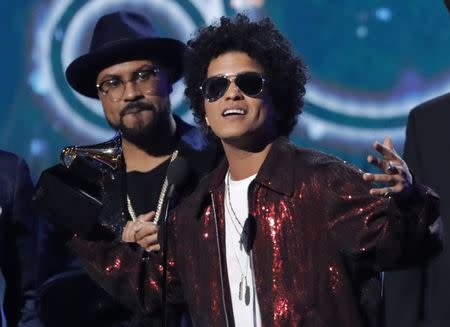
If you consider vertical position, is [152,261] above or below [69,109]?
below

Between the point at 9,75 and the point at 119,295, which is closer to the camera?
the point at 119,295

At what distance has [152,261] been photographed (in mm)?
3340

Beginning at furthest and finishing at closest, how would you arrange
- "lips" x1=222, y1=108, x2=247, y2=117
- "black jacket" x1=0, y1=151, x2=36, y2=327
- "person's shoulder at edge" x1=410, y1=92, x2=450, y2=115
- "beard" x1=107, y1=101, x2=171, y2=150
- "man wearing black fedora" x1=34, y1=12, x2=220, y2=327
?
"black jacket" x1=0, y1=151, x2=36, y2=327, "beard" x1=107, y1=101, x2=171, y2=150, "man wearing black fedora" x1=34, y1=12, x2=220, y2=327, "lips" x1=222, y1=108, x2=247, y2=117, "person's shoulder at edge" x1=410, y1=92, x2=450, y2=115

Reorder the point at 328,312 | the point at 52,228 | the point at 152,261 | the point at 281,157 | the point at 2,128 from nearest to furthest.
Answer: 1. the point at 328,312
2. the point at 281,157
3. the point at 152,261
4. the point at 52,228
5. the point at 2,128

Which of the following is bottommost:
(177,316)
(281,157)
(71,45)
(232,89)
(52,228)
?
(177,316)

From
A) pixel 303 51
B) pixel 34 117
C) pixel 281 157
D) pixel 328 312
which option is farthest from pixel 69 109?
pixel 328 312

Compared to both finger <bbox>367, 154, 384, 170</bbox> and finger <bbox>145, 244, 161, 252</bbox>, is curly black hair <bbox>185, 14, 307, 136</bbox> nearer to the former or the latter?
finger <bbox>145, 244, 161, 252</bbox>

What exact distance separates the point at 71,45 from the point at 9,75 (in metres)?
0.31

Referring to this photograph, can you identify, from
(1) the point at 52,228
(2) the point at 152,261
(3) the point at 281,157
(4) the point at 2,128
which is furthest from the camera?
(4) the point at 2,128

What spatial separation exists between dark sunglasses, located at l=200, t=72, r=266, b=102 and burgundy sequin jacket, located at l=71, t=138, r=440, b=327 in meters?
0.18

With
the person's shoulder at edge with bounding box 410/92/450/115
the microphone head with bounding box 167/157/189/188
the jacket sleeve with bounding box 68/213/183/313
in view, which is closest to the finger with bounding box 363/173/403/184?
the person's shoulder at edge with bounding box 410/92/450/115

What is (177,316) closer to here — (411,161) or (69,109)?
(411,161)

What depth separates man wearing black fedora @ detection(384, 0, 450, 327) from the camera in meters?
2.67

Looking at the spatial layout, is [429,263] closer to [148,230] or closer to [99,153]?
[148,230]
